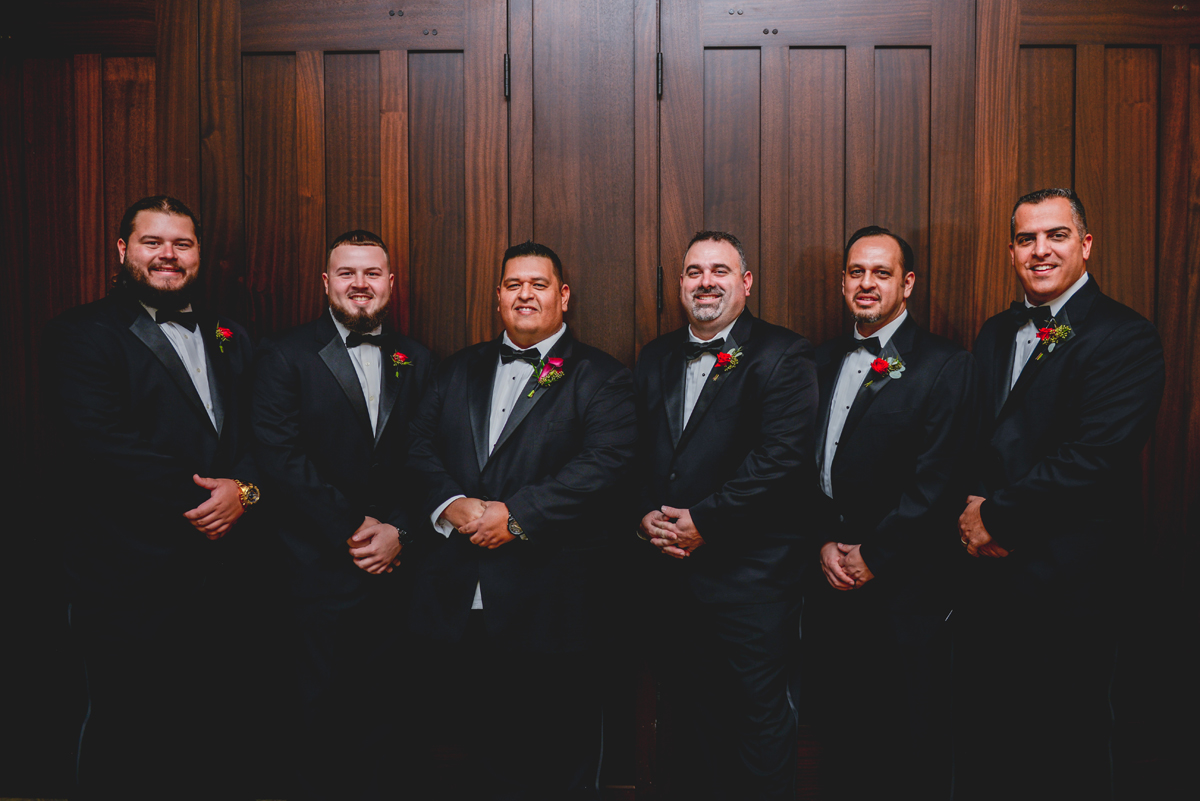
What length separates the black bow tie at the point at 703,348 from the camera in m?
2.44

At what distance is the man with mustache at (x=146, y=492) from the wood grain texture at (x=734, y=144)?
211 centimetres

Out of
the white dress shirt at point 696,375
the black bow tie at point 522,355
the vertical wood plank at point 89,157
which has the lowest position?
the white dress shirt at point 696,375

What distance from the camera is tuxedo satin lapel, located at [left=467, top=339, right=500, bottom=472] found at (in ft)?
7.85

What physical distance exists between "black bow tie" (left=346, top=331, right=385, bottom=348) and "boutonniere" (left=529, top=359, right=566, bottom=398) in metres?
0.64

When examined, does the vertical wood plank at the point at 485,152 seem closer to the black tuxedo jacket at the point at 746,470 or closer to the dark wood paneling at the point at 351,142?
the dark wood paneling at the point at 351,142

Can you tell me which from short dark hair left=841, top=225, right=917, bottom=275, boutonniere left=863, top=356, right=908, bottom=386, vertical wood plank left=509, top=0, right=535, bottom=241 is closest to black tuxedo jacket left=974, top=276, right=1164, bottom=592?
boutonniere left=863, top=356, right=908, bottom=386

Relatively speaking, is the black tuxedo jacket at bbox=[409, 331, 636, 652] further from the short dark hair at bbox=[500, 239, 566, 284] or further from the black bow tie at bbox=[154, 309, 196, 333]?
the black bow tie at bbox=[154, 309, 196, 333]

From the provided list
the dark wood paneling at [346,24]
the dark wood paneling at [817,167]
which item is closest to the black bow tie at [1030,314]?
the dark wood paneling at [817,167]

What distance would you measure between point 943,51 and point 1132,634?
8.72ft

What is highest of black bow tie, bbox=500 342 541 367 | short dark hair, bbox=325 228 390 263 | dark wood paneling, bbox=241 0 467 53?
dark wood paneling, bbox=241 0 467 53

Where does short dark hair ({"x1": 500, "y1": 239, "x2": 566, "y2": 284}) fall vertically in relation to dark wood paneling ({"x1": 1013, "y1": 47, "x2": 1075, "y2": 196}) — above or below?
below

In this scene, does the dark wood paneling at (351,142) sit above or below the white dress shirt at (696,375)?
above

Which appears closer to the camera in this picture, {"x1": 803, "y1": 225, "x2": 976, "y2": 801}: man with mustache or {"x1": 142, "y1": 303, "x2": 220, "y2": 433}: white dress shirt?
{"x1": 803, "y1": 225, "x2": 976, "y2": 801}: man with mustache

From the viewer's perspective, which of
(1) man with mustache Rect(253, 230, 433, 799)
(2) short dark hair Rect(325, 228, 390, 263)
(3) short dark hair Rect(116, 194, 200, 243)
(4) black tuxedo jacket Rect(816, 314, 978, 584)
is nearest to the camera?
(4) black tuxedo jacket Rect(816, 314, 978, 584)
